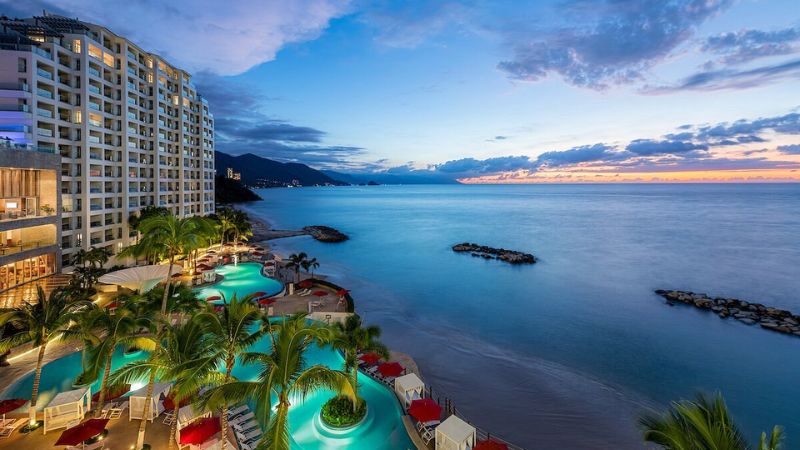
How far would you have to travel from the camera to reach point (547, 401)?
70.2ft

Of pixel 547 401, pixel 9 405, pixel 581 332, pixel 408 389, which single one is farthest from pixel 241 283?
pixel 581 332

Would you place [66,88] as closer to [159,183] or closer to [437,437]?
[159,183]

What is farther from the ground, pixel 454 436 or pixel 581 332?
pixel 454 436

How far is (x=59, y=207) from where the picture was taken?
3334cm

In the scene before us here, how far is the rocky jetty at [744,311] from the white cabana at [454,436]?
1415 inches

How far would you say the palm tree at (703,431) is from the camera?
304 inches

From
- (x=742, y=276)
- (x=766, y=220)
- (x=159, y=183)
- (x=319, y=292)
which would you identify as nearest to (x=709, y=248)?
(x=742, y=276)

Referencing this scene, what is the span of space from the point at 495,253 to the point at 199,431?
191 ft

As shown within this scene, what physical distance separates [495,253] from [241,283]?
4386 centimetres

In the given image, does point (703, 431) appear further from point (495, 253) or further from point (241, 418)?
point (495, 253)

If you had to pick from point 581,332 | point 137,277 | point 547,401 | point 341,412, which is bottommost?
point 547,401

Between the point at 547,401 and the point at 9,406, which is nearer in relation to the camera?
the point at 9,406

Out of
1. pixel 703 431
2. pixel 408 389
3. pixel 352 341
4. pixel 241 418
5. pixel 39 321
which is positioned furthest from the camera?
pixel 408 389

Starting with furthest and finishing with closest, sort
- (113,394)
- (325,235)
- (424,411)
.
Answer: (325,235) < (113,394) < (424,411)
